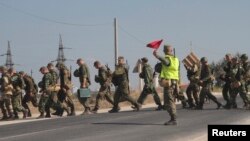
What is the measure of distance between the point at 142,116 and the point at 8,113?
5.15 m

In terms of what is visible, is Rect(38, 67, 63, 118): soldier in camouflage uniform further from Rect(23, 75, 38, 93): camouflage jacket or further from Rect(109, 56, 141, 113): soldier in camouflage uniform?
Rect(109, 56, 141, 113): soldier in camouflage uniform

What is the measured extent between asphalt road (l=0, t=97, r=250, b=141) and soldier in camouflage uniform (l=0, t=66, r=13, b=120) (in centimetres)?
403

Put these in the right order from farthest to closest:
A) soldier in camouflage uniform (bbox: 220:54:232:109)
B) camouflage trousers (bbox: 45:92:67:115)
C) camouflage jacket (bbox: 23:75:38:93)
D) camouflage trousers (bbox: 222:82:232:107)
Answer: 1. camouflage jacket (bbox: 23:75:38:93)
2. camouflage trousers (bbox: 222:82:232:107)
3. soldier in camouflage uniform (bbox: 220:54:232:109)
4. camouflage trousers (bbox: 45:92:67:115)

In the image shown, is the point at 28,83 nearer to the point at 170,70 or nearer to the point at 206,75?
the point at 206,75

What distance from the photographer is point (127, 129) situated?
1358cm

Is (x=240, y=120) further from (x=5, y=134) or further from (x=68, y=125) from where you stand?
(x=5, y=134)

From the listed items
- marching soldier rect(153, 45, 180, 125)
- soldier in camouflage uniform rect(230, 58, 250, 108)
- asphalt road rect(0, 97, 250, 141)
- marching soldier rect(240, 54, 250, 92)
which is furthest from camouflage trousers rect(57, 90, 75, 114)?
marching soldier rect(153, 45, 180, 125)

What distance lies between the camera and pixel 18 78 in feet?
67.1

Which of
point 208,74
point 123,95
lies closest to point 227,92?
point 208,74

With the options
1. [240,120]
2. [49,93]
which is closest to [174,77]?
[240,120]

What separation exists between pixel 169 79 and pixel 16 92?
7539 millimetres

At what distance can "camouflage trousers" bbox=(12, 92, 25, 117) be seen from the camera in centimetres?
1973

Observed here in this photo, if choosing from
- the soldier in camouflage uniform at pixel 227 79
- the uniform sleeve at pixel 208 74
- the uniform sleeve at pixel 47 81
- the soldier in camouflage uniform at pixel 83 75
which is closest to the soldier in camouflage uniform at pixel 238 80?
the soldier in camouflage uniform at pixel 227 79

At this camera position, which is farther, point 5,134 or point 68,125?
point 68,125
